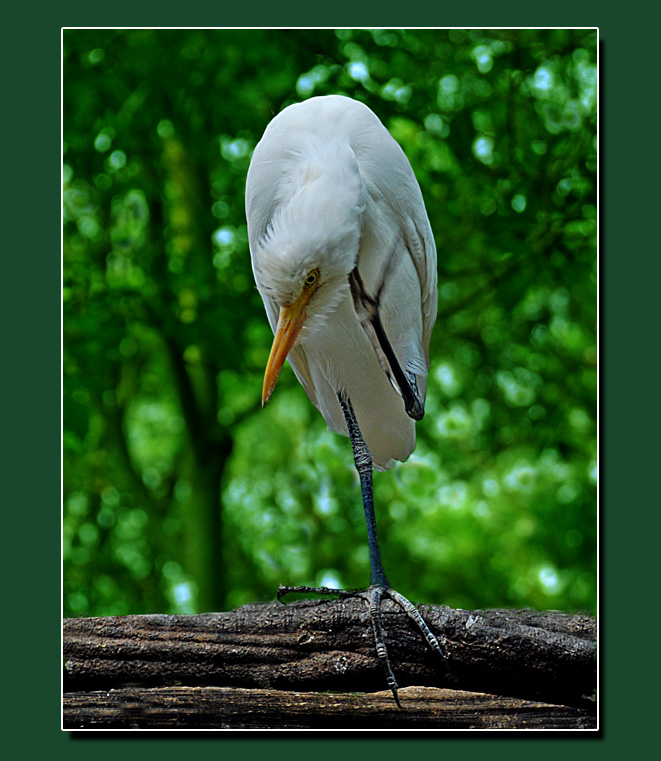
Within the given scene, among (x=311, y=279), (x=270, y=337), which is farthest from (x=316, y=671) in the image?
(x=270, y=337)

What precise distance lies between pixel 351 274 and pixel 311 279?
0.67ft

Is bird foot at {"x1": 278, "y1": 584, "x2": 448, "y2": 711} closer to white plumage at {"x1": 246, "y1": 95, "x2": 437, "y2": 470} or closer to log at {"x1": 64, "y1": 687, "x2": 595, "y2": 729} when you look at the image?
log at {"x1": 64, "y1": 687, "x2": 595, "y2": 729}

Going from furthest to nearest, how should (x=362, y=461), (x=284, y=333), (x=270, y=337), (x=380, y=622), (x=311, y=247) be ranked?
(x=270, y=337), (x=362, y=461), (x=380, y=622), (x=284, y=333), (x=311, y=247)

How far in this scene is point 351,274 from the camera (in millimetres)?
2557

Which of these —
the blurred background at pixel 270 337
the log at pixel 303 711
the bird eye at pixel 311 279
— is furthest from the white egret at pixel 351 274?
the blurred background at pixel 270 337

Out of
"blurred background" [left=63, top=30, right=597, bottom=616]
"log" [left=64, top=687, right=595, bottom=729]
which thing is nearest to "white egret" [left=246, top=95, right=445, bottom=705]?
"log" [left=64, top=687, right=595, bottom=729]

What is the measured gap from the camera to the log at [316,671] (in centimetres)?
257

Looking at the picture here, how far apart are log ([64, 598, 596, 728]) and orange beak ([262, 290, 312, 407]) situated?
721 mm

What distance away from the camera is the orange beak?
96.3 inches

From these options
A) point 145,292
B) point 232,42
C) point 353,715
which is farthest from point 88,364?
point 353,715

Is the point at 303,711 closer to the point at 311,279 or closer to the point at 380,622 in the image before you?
the point at 380,622

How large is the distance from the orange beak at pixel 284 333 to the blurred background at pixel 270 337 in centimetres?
78
